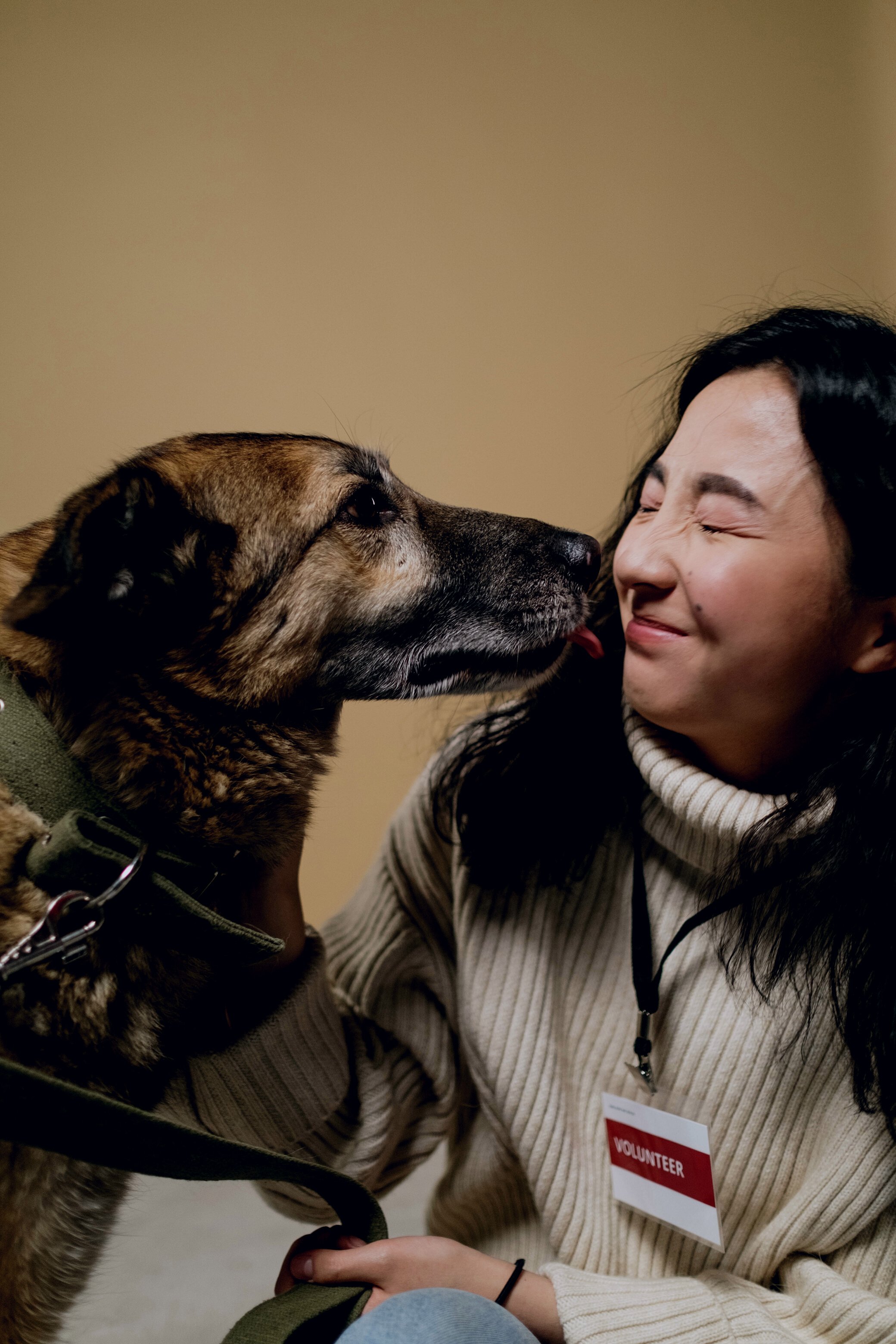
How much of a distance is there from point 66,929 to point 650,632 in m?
0.58

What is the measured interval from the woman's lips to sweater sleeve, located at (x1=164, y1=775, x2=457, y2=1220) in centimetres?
37

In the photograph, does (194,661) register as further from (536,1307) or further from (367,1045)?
(536,1307)

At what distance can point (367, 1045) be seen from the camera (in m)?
1.08

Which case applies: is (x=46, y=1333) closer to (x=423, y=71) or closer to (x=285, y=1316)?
(x=285, y=1316)

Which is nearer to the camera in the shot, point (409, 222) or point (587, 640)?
point (587, 640)

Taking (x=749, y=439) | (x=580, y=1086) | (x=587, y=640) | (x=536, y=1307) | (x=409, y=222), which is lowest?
(x=536, y=1307)

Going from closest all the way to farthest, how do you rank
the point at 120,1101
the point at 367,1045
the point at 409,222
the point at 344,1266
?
the point at 120,1101 → the point at 344,1266 → the point at 367,1045 → the point at 409,222

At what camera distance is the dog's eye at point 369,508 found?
94cm

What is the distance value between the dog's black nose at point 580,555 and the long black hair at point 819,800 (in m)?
0.12

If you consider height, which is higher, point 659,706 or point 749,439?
point 749,439

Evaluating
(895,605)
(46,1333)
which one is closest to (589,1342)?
(46,1333)

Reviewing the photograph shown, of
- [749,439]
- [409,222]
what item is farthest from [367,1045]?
[409,222]

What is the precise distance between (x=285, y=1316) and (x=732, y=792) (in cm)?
58

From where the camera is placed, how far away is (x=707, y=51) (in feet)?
5.90
